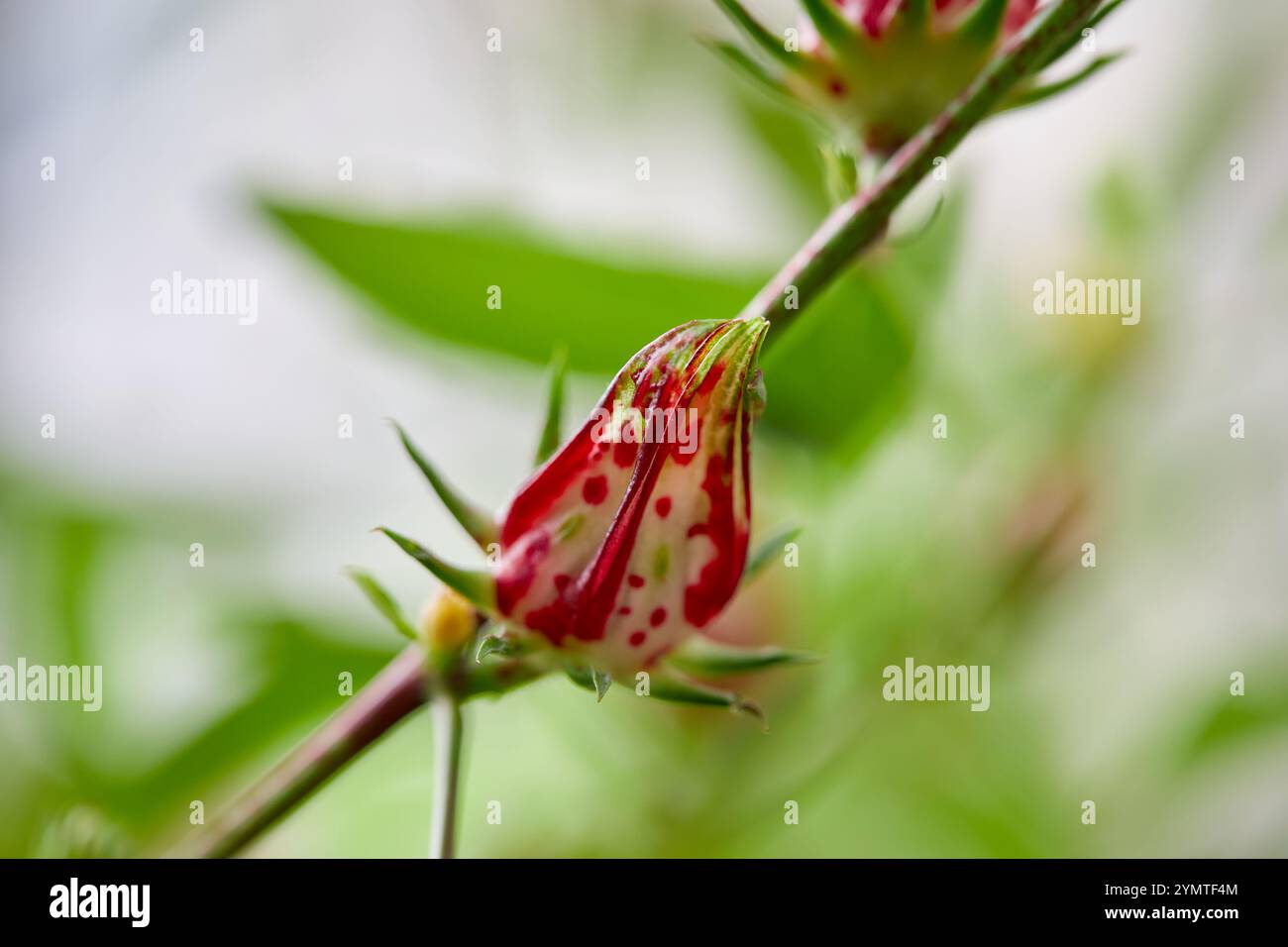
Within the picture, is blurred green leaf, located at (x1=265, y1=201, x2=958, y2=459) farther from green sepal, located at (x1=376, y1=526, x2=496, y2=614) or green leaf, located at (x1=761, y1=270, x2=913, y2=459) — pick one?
green sepal, located at (x1=376, y1=526, x2=496, y2=614)

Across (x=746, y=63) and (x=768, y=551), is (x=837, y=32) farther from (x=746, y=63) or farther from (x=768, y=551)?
(x=768, y=551)

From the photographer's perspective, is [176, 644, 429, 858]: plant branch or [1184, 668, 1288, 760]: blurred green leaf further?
[1184, 668, 1288, 760]: blurred green leaf

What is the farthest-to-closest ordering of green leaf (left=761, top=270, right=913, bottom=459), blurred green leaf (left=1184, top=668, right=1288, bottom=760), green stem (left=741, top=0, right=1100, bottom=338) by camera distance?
1. blurred green leaf (left=1184, top=668, right=1288, bottom=760)
2. green leaf (left=761, top=270, right=913, bottom=459)
3. green stem (left=741, top=0, right=1100, bottom=338)

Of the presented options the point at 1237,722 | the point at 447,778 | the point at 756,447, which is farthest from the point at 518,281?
the point at 1237,722

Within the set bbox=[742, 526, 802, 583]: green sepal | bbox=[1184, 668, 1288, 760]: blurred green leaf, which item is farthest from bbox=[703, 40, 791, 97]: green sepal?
bbox=[1184, 668, 1288, 760]: blurred green leaf

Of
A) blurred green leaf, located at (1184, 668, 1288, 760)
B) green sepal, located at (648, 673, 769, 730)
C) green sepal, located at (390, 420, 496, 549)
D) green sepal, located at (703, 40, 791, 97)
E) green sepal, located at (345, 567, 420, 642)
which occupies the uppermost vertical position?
green sepal, located at (703, 40, 791, 97)
